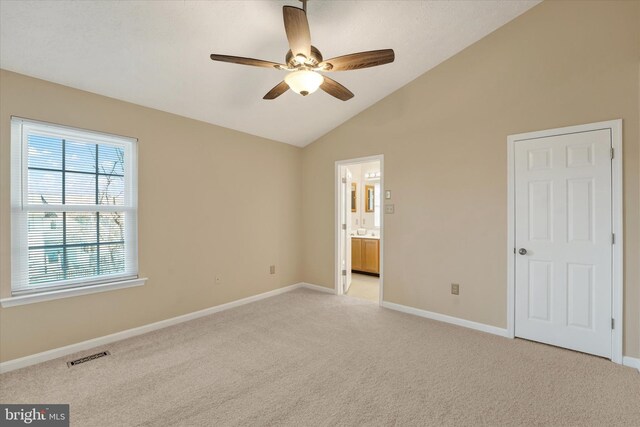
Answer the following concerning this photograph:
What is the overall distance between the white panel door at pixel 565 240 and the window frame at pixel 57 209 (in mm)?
4147

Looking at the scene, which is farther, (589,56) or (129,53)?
(589,56)

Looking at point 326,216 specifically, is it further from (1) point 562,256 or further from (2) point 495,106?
(1) point 562,256

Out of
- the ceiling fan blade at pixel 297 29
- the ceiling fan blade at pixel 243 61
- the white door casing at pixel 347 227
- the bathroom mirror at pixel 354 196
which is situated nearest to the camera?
the ceiling fan blade at pixel 297 29

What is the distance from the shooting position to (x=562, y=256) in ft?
9.23

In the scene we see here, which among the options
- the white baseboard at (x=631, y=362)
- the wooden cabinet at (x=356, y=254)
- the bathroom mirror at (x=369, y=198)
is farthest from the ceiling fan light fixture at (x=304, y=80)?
the bathroom mirror at (x=369, y=198)

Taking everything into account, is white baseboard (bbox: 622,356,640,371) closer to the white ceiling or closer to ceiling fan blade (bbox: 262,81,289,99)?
the white ceiling

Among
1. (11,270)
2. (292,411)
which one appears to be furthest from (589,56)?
(11,270)

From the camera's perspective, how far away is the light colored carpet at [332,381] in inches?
74.7

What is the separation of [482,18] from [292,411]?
399 centimetres

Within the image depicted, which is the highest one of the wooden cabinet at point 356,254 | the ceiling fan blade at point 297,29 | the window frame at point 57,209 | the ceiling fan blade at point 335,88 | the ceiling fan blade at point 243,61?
the ceiling fan blade at point 297,29

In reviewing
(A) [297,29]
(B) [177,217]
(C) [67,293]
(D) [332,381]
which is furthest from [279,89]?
(C) [67,293]

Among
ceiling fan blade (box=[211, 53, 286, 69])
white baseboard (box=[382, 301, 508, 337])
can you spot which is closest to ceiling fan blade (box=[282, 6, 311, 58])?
ceiling fan blade (box=[211, 53, 286, 69])

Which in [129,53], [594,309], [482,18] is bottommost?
[594,309]

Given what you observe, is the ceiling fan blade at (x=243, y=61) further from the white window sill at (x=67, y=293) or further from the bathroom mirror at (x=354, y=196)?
the bathroom mirror at (x=354, y=196)
